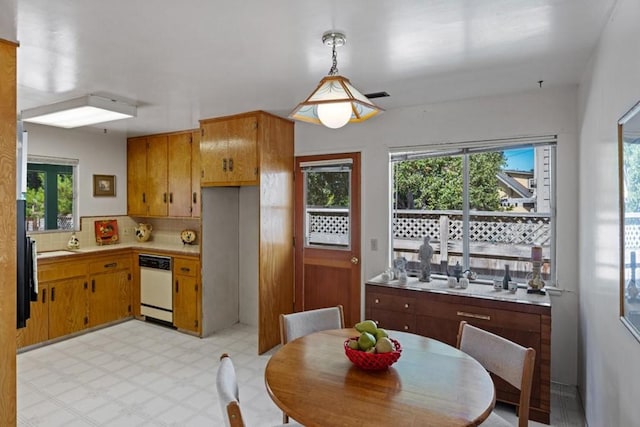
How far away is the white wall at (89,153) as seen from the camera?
4289 mm

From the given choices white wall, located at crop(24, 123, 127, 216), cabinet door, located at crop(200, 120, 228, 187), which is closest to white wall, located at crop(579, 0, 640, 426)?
cabinet door, located at crop(200, 120, 228, 187)

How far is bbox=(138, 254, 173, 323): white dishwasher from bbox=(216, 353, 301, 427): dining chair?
3114 mm

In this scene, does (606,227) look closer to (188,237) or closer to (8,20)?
(8,20)

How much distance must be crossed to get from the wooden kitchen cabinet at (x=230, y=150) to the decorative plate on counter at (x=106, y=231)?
181 cm

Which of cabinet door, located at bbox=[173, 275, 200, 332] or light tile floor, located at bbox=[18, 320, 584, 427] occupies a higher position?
cabinet door, located at bbox=[173, 275, 200, 332]

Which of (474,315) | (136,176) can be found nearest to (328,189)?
(474,315)

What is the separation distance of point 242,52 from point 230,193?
247 centimetres

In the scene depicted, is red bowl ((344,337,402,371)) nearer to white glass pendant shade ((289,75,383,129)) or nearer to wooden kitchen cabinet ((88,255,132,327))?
white glass pendant shade ((289,75,383,129))

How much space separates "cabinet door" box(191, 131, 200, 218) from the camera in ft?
14.8

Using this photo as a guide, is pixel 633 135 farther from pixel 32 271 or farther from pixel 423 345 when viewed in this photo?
pixel 32 271

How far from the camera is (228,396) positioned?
137cm

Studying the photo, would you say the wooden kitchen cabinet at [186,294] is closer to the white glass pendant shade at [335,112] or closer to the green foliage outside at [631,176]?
the white glass pendant shade at [335,112]

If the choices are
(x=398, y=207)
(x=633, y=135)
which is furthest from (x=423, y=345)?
(x=398, y=207)

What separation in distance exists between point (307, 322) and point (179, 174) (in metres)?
3.05
